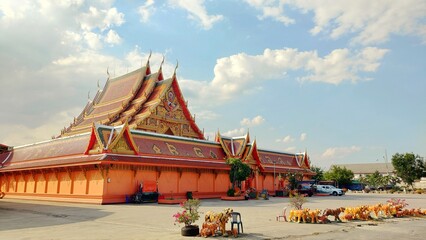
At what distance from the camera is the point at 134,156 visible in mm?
27484

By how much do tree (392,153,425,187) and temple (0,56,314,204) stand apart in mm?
30195

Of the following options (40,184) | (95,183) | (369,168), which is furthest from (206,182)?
(369,168)

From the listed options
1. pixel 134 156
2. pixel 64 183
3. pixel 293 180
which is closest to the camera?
pixel 134 156

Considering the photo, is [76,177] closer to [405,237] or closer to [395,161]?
[405,237]

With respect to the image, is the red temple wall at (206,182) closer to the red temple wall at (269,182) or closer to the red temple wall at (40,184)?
the red temple wall at (269,182)

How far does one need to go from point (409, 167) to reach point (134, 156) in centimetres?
5973

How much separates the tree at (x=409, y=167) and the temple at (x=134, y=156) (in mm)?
30195

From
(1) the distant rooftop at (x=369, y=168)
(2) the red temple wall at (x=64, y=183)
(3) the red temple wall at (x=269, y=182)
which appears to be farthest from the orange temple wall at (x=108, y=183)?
(1) the distant rooftop at (x=369, y=168)

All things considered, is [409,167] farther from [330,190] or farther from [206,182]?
[206,182]

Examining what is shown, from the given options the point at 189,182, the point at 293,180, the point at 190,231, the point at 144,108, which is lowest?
the point at 190,231

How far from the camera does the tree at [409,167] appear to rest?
69312mm

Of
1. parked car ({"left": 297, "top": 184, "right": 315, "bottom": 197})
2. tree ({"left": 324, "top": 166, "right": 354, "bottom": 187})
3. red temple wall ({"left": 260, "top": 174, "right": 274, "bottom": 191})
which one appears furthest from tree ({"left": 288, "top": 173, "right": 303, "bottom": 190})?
tree ({"left": 324, "top": 166, "right": 354, "bottom": 187})

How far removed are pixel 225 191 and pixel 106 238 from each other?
26.0m

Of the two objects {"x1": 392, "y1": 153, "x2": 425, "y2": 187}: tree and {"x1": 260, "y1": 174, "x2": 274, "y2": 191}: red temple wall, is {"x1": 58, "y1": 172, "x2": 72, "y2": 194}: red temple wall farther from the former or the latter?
{"x1": 392, "y1": 153, "x2": 425, "y2": 187}: tree
